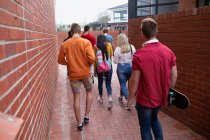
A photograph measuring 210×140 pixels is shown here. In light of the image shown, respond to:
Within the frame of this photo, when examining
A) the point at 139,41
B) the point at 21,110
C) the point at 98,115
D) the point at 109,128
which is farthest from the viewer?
the point at 139,41

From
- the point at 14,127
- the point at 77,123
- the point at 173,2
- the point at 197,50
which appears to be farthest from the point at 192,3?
the point at 14,127

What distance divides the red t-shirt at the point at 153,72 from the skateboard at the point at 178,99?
128mm

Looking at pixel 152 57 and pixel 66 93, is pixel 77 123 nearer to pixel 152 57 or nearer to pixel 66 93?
pixel 152 57

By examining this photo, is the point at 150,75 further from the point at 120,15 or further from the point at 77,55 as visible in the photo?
the point at 120,15

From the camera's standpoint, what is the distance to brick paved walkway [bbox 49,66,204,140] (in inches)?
173

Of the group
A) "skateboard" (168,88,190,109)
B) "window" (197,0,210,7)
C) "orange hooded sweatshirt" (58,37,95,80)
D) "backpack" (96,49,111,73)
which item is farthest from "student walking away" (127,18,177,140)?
"window" (197,0,210,7)

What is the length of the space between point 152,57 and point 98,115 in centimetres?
283

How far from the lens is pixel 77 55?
4.54 metres

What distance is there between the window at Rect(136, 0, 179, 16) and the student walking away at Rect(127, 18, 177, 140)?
550 centimetres

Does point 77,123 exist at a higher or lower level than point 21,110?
lower

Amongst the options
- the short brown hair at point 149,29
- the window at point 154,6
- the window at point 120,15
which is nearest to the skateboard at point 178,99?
the short brown hair at point 149,29

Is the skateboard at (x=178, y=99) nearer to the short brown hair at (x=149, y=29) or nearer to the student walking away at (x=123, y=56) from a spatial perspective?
the short brown hair at (x=149, y=29)

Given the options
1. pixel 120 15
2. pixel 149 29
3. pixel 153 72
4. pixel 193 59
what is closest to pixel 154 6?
pixel 193 59

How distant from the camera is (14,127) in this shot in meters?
0.67
